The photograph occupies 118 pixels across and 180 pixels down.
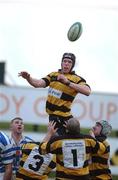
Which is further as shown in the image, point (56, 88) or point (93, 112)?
point (93, 112)

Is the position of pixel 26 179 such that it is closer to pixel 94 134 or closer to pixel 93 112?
pixel 94 134

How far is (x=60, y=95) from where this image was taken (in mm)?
12758

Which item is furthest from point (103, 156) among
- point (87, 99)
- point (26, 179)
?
point (87, 99)

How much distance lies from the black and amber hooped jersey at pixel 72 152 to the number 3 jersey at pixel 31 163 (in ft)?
4.55

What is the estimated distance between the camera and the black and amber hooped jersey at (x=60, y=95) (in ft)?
41.8

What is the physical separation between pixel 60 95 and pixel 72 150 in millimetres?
1043

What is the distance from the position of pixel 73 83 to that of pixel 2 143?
5.45 ft

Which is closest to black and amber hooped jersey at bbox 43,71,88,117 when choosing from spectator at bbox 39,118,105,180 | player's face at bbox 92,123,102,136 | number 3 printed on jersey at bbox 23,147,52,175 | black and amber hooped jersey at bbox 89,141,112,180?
spectator at bbox 39,118,105,180

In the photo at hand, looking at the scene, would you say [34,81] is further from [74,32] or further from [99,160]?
[99,160]

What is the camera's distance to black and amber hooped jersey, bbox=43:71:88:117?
12.7 m

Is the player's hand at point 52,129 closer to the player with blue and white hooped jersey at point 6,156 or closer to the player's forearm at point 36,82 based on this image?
the player's forearm at point 36,82

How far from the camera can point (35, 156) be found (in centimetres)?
1367

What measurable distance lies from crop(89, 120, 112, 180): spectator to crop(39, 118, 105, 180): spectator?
1.22 m

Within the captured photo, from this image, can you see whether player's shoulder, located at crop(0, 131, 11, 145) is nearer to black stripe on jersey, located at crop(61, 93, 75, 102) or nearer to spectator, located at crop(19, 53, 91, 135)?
spectator, located at crop(19, 53, 91, 135)
